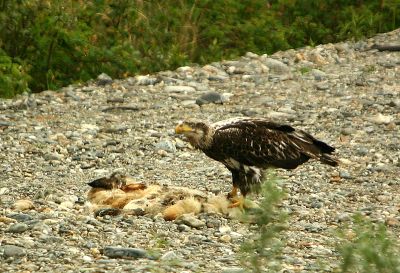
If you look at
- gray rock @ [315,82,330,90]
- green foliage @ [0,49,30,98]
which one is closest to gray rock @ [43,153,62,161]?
green foliage @ [0,49,30,98]

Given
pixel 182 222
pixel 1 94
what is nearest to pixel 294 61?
pixel 1 94

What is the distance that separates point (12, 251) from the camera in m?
7.98

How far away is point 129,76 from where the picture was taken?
1612 centimetres

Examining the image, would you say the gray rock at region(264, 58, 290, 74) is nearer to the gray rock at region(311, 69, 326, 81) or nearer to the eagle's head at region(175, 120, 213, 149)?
the gray rock at region(311, 69, 326, 81)

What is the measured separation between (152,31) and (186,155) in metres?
5.28

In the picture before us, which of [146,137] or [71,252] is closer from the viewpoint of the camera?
[71,252]

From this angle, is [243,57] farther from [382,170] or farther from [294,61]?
[382,170]

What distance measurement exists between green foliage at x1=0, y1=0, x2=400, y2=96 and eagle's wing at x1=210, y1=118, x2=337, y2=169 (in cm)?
572

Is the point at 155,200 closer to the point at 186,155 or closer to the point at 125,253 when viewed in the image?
the point at 125,253

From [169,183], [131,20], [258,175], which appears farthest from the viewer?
[131,20]

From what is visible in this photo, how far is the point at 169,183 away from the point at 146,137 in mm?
2060

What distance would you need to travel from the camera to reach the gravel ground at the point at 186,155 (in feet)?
27.6

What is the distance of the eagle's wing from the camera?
10.1 meters

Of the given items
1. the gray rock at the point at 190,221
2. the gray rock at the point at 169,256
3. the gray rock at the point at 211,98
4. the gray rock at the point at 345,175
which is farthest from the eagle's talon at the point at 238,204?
the gray rock at the point at 211,98
